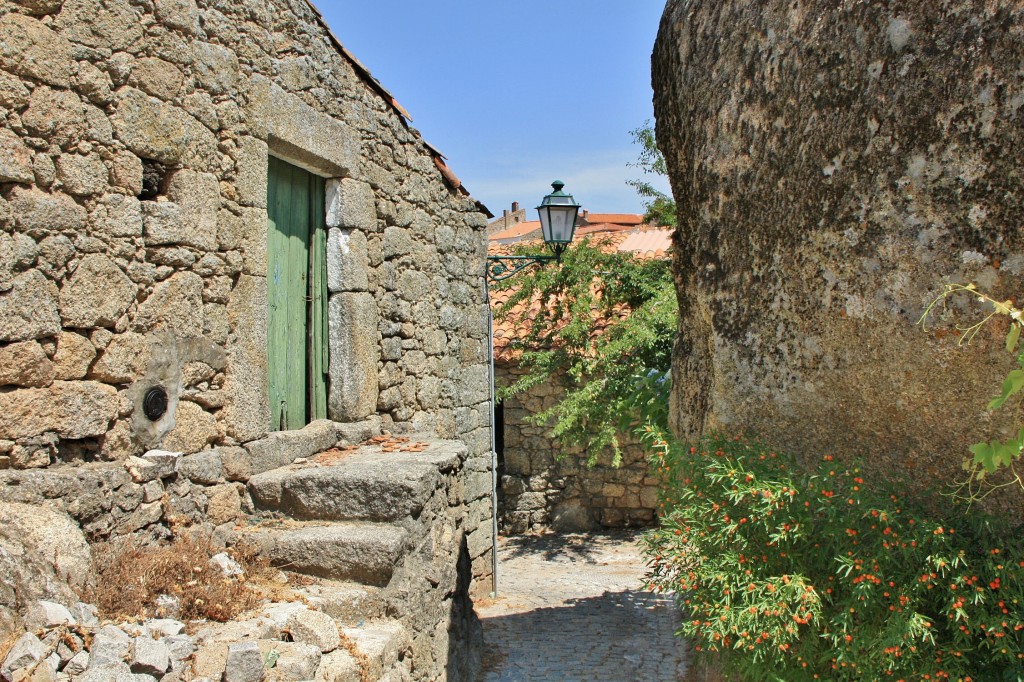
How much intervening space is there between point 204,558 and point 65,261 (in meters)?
1.21

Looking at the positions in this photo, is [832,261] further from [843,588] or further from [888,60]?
[843,588]

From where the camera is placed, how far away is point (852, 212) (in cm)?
229

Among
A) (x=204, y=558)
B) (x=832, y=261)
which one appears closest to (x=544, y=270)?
(x=204, y=558)

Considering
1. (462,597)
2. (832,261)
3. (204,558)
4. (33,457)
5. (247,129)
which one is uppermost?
(247,129)

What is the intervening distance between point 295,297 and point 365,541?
171 centimetres

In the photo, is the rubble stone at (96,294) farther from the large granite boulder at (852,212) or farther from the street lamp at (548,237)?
the street lamp at (548,237)

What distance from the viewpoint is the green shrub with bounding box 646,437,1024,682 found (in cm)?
197

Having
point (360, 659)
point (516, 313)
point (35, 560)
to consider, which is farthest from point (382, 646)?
point (516, 313)

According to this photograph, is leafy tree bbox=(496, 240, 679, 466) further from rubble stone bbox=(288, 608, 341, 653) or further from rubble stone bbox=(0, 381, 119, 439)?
rubble stone bbox=(0, 381, 119, 439)

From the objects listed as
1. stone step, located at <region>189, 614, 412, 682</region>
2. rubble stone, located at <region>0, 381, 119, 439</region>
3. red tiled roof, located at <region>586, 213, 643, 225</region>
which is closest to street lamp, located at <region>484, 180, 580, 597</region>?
stone step, located at <region>189, 614, 412, 682</region>

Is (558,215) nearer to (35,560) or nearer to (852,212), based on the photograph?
(852,212)

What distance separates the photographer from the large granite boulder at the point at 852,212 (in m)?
2.10

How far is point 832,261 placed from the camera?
7.65 ft

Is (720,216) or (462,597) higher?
(720,216)
